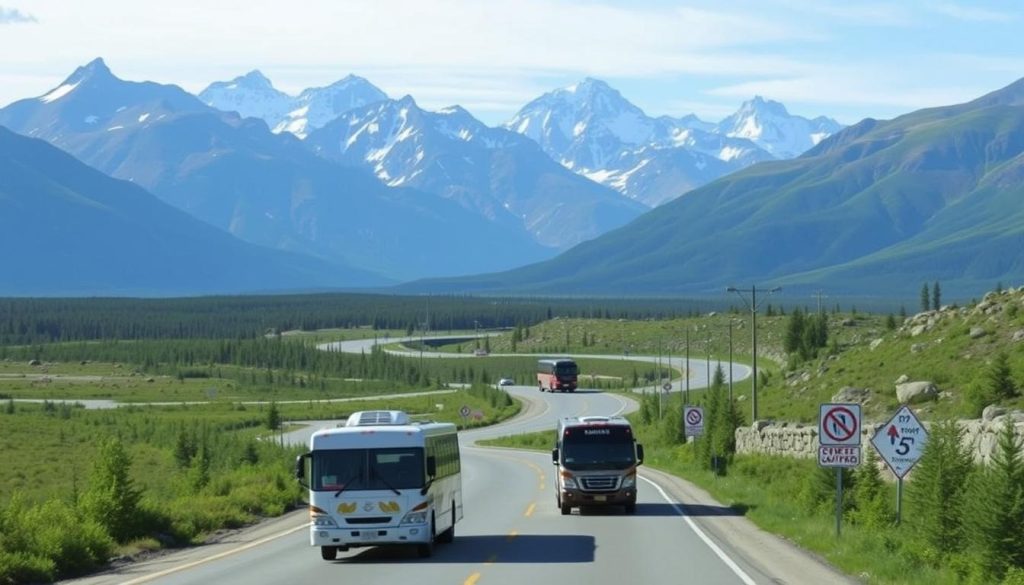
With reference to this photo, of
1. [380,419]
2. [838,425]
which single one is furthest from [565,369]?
[838,425]

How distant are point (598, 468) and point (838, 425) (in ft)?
35.1

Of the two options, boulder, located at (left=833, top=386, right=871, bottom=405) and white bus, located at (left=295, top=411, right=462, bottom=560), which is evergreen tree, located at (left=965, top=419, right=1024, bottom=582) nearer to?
white bus, located at (left=295, top=411, right=462, bottom=560)

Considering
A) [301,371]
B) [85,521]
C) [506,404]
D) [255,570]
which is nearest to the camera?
[255,570]

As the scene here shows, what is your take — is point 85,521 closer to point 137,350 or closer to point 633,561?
point 633,561

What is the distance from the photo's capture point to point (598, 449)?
129 feet

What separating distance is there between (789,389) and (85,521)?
48.6 meters

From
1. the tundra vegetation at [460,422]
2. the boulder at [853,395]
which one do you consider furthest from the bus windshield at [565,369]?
the boulder at [853,395]

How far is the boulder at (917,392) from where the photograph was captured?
52.4m

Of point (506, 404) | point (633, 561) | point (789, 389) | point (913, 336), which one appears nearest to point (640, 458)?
point (633, 561)

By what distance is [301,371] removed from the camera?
174m

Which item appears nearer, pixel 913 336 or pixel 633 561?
pixel 633 561

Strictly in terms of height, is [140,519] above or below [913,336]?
below

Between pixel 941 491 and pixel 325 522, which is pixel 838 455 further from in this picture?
pixel 325 522

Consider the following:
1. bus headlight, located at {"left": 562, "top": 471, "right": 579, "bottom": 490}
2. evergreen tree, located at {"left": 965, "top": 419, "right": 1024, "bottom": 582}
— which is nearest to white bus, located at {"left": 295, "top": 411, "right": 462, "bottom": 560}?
evergreen tree, located at {"left": 965, "top": 419, "right": 1024, "bottom": 582}
